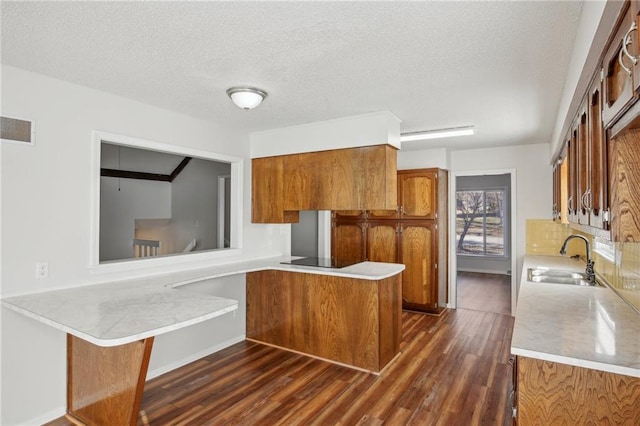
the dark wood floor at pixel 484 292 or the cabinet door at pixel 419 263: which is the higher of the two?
the cabinet door at pixel 419 263

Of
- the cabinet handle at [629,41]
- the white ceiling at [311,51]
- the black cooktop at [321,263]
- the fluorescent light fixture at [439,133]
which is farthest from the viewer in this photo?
the fluorescent light fixture at [439,133]

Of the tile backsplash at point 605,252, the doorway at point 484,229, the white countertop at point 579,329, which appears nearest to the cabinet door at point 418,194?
the tile backsplash at point 605,252

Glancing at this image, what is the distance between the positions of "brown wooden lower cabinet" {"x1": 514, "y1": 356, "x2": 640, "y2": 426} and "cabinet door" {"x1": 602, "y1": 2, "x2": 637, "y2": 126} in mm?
1010

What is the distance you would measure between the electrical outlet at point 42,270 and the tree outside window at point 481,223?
8.14m

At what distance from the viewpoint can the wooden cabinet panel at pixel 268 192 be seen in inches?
155

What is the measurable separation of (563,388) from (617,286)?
1.49m

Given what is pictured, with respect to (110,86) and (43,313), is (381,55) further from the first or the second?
(43,313)

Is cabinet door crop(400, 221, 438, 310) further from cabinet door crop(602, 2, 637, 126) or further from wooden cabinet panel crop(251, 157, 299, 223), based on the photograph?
cabinet door crop(602, 2, 637, 126)

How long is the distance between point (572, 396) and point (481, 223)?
8054 millimetres

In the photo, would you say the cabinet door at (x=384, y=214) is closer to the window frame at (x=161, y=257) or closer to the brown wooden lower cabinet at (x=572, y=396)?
the window frame at (x=161, y=257)

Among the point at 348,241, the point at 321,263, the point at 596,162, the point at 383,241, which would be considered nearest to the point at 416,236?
the point at 383,241

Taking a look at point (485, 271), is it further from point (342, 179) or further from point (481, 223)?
point (342, 179)

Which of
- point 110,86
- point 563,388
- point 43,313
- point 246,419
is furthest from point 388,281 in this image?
point 110,86

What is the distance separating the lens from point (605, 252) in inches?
111
